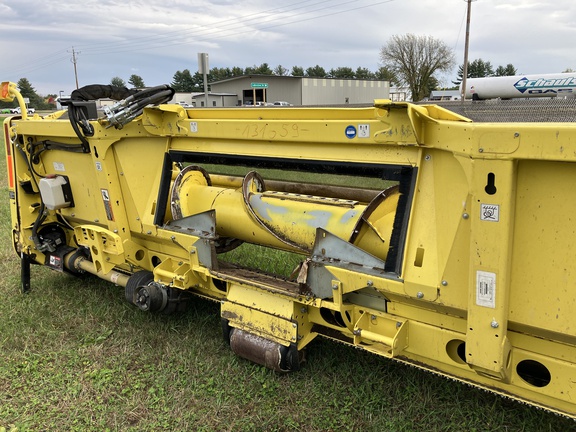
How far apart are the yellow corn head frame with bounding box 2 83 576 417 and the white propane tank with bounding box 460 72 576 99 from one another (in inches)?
702

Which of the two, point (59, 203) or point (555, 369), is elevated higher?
point (59, 203)

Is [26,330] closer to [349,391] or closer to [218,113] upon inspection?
[218,113]

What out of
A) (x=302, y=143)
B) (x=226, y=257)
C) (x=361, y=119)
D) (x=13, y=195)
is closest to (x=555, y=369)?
(x=361, y=119)

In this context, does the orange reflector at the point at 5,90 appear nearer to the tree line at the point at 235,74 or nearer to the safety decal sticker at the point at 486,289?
the safety decal sticker at the point at 486,289

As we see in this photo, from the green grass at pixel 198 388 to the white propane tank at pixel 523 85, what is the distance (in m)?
18.0

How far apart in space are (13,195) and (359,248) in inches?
124

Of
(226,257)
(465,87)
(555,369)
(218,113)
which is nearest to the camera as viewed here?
(555,369)

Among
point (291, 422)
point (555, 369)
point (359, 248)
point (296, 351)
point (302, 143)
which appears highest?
point (302, 143)

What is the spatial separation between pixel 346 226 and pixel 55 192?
2.48 meters

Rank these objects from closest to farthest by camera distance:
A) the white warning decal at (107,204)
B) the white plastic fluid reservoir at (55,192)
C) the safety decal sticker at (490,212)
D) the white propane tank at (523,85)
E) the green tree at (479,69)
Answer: the safety decal sticker at (490,212), the white warning decal at (107,204), the white plastic fluid reservoir at (55,192), the white propane tank at (523,85), the green tree at (479,69)

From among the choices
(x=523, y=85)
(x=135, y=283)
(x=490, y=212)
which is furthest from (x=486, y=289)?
(x=523, y=85)

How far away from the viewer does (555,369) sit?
1896 mm

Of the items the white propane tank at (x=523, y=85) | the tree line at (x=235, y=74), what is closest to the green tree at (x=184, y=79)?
the tree line at (x=235, y=74)

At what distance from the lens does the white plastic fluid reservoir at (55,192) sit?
3.73m
